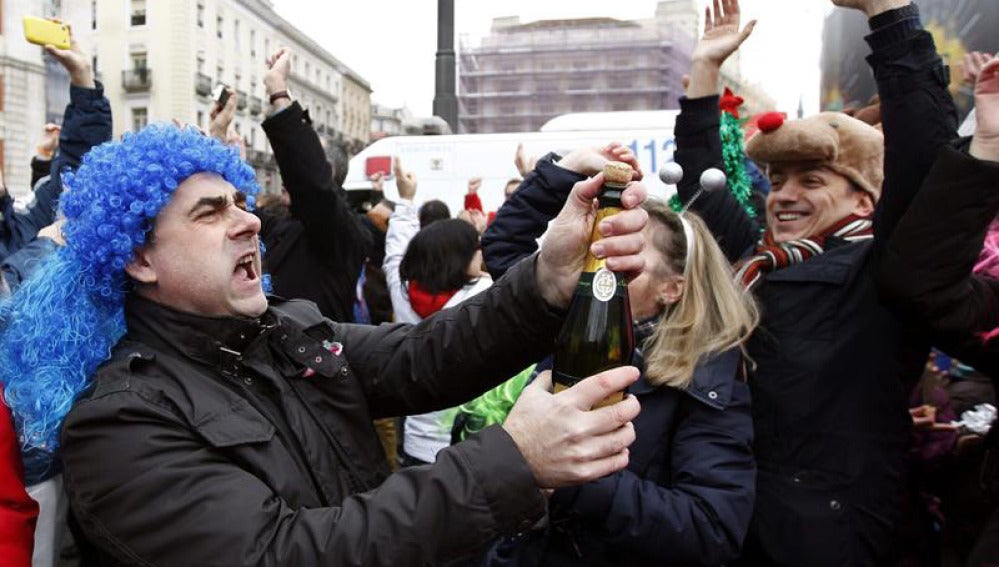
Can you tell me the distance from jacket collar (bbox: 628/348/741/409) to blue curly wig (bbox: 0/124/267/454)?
3.94ft

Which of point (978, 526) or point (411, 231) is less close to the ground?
point (411, 231)

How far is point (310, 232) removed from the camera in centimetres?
363

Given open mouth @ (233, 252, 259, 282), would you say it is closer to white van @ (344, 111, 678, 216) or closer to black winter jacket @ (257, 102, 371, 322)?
black winter jacket @ (257, 102, 371, 322)

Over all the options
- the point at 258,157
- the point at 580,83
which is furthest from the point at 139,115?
the point at 580,83

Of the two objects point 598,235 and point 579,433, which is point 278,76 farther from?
point 579,433

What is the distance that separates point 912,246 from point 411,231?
353cm

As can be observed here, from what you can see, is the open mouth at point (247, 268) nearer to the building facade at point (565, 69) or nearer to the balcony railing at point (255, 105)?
the building facade at point (565, 69)

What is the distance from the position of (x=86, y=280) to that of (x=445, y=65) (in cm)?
571

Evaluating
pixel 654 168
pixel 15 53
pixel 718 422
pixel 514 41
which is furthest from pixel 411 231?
pixel 15 53

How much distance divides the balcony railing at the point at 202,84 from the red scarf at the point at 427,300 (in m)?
41.5

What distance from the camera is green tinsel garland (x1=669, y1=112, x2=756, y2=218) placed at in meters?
2.96

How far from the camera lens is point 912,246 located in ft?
5.98

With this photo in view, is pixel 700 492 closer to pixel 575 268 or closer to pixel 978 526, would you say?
pixel 575 268

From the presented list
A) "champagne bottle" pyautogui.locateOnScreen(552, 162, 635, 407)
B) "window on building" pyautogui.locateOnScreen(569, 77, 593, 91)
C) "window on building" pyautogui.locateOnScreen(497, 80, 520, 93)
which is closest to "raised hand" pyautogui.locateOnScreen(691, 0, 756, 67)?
"champagne bottle" pyautogui.locateOnScreen(552, 162, 635, 407)
